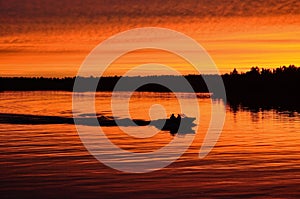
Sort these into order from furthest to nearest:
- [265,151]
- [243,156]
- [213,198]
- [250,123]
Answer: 1. [250,123]
2. [265,151]
3. [243,156]
4. [213,198]

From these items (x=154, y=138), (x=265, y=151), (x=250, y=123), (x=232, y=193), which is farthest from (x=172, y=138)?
(x=232, y=193)

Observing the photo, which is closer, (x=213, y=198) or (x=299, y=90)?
(x=213, y=198)

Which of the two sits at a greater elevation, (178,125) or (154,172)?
(178,125)

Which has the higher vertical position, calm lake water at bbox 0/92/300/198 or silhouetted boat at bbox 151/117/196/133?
silhouetted boat at bbox 151/117/196/133

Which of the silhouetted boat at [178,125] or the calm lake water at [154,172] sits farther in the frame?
the silhouetted boat at [178,125]

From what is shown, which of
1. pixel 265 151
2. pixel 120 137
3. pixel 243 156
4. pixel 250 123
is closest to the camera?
pixel 243 156

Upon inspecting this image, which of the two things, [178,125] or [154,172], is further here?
[178,125]

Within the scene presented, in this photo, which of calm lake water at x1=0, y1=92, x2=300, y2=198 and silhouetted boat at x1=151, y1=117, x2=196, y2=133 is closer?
calm lake water at x1=0, y1=92, x2=300, y2=198

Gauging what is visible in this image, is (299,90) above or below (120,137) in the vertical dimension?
above

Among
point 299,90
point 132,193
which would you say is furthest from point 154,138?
point 299,90

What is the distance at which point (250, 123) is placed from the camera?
6112 centimetres

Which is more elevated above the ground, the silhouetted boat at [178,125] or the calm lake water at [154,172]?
the silhouetted boat at [178,125]

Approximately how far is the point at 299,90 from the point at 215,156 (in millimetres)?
130929

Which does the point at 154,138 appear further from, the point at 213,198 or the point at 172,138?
the point at 213,198
